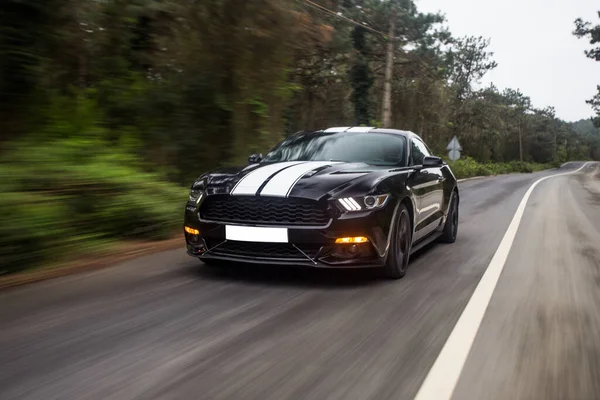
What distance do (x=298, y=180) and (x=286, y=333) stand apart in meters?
1.78

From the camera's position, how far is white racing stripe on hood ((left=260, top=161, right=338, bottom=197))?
214 inches

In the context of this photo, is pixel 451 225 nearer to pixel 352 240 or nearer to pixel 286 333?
pixel 352 240

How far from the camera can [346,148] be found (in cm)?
686

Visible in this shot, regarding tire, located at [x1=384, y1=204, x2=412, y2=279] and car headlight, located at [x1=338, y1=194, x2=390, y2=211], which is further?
tire, located at [x1=384, y1=204, x2=412, y2=279]

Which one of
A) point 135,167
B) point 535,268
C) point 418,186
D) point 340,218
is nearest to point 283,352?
point 340,218

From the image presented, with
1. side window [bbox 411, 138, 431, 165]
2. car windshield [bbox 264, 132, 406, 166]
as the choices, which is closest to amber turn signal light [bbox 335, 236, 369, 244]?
car windshield [bbox 264, 132, 406, 166]

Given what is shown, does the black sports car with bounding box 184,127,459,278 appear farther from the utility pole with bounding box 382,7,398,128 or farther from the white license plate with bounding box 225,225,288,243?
the utility pole with bounding box 382,7,398,128

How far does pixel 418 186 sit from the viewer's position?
6680mm

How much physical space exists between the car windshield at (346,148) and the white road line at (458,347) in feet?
5.27

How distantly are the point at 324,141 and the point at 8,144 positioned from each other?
3575 millimetres

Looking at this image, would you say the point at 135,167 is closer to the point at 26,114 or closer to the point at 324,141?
the point at 26,114

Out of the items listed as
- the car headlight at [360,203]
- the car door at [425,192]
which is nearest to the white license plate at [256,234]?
the car headlight at [360,203]

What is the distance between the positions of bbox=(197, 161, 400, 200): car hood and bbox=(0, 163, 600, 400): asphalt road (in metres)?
0.83

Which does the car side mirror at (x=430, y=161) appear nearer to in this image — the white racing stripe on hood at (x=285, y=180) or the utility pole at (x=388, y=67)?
the white racing stripe on hood at (x=285, y=180)
